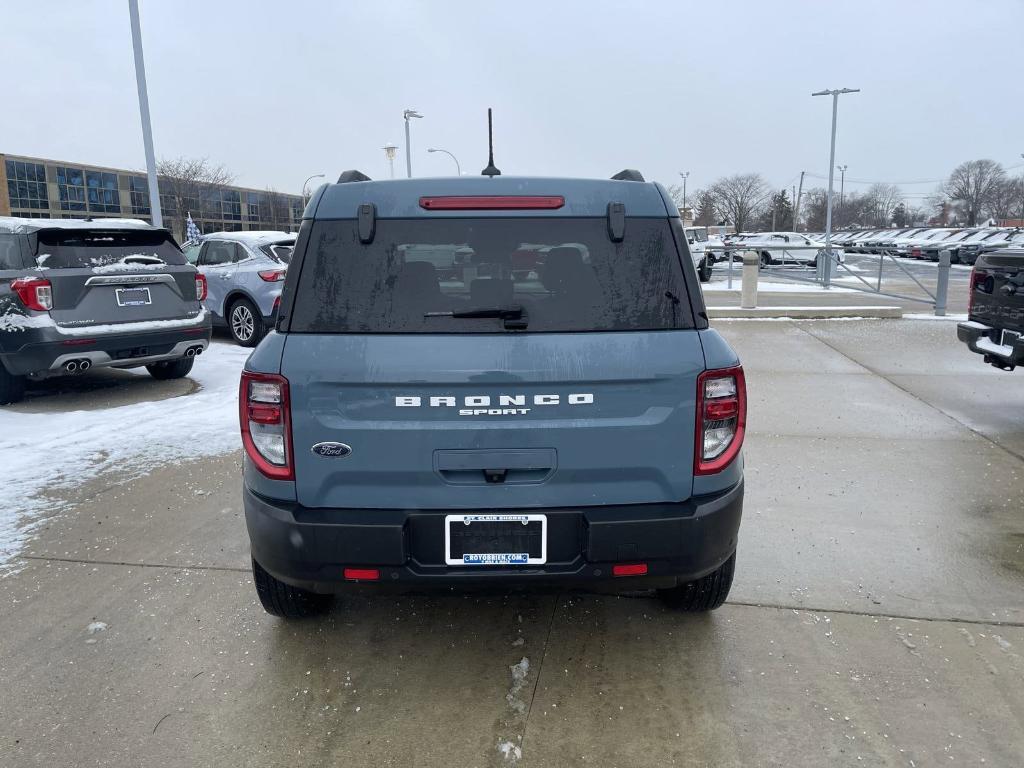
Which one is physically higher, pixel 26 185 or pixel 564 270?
pixel 26 185

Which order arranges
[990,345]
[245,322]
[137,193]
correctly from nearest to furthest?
[990,345]
[245,322]
[137,193]

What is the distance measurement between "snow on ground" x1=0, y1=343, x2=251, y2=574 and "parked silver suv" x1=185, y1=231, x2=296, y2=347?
310cm

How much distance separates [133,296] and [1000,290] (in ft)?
25.7

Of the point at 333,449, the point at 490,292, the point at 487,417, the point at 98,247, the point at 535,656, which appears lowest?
the point at 535,656

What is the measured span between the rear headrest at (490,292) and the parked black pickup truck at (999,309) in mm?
5231

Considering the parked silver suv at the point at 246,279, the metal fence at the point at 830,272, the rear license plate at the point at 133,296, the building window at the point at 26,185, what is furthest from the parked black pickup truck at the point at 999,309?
the building window at the point at 26,185

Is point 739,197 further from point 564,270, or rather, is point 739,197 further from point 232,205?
point 564,270

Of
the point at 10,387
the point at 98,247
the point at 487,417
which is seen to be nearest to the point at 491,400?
the point at 487,417

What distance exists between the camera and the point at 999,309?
6.31m

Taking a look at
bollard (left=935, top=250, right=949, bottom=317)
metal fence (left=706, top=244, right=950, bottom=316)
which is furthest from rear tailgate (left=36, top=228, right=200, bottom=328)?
bollard (left=935, top=250, right=949, bottom=317)

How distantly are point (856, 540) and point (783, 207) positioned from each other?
105m

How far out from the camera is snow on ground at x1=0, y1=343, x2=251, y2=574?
188 inches

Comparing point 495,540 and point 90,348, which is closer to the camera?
point 495,540

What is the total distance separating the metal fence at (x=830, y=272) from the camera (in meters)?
14.3
